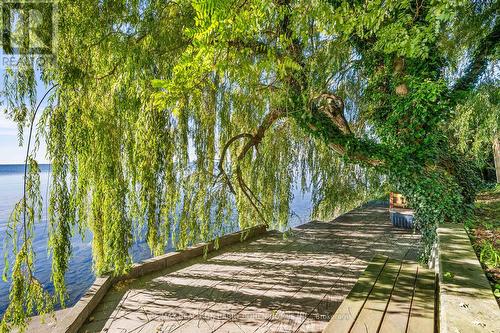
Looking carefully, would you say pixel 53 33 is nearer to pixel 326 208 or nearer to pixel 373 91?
pixel 373 91

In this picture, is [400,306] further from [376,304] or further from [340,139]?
[340,139]

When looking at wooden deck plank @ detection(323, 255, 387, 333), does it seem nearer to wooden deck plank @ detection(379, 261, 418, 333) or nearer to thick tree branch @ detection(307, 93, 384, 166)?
wooden deck plank @ detection(379, 261, 418, 333)

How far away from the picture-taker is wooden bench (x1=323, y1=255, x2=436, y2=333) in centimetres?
→ 167

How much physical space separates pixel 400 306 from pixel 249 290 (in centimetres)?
220

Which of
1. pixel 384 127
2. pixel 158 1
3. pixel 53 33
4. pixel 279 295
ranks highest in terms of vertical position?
pixel 158 1

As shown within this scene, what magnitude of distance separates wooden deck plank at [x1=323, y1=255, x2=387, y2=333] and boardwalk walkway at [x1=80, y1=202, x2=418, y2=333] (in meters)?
0.80

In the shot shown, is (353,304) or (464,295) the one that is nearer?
(464,295)

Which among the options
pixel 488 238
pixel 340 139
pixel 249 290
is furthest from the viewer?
pixel 340 139

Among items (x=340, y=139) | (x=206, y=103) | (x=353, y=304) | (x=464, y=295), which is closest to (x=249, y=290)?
(x=353, y=304)

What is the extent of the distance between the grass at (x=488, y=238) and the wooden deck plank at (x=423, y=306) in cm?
40

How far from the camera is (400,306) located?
1.85 m

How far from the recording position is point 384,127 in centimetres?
405

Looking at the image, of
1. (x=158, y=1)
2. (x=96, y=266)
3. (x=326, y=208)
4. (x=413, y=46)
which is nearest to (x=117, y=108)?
(x=158, y=1)

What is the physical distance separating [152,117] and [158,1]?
1.28 metres
